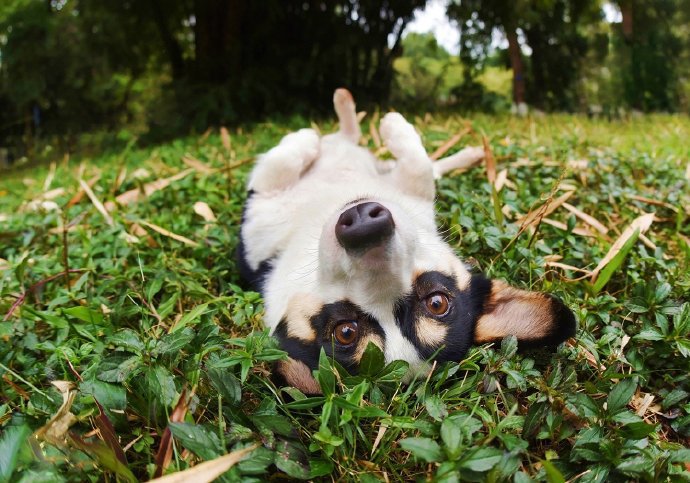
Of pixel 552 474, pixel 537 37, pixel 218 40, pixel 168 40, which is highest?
pixel 168 40

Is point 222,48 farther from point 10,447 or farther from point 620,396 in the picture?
point 620,396

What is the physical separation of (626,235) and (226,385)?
6.40ft

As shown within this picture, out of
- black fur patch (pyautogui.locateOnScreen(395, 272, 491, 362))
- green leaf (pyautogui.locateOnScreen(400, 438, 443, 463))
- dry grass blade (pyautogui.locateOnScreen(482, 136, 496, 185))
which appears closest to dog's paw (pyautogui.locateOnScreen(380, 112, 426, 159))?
dry grass blade (pyautogui.locateOnScreen(482, 136, 496, 185))

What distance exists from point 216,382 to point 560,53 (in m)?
15.2

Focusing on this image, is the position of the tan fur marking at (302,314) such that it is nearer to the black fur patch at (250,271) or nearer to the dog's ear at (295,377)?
the dog's ear at (295,377)

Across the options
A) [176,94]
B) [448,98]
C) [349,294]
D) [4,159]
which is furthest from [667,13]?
[4,159]

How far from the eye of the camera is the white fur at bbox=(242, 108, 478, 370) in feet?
6.15

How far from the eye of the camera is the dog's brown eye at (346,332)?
187 cm

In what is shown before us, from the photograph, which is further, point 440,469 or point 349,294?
point 349,294

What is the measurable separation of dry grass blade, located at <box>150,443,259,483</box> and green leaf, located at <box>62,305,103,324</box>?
920 millimetres

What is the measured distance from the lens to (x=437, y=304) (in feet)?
6.32

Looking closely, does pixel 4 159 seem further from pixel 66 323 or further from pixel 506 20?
pixel 66 323

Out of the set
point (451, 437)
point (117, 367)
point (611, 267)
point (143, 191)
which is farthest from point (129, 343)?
point (143, 191)

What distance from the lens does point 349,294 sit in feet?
6.28
